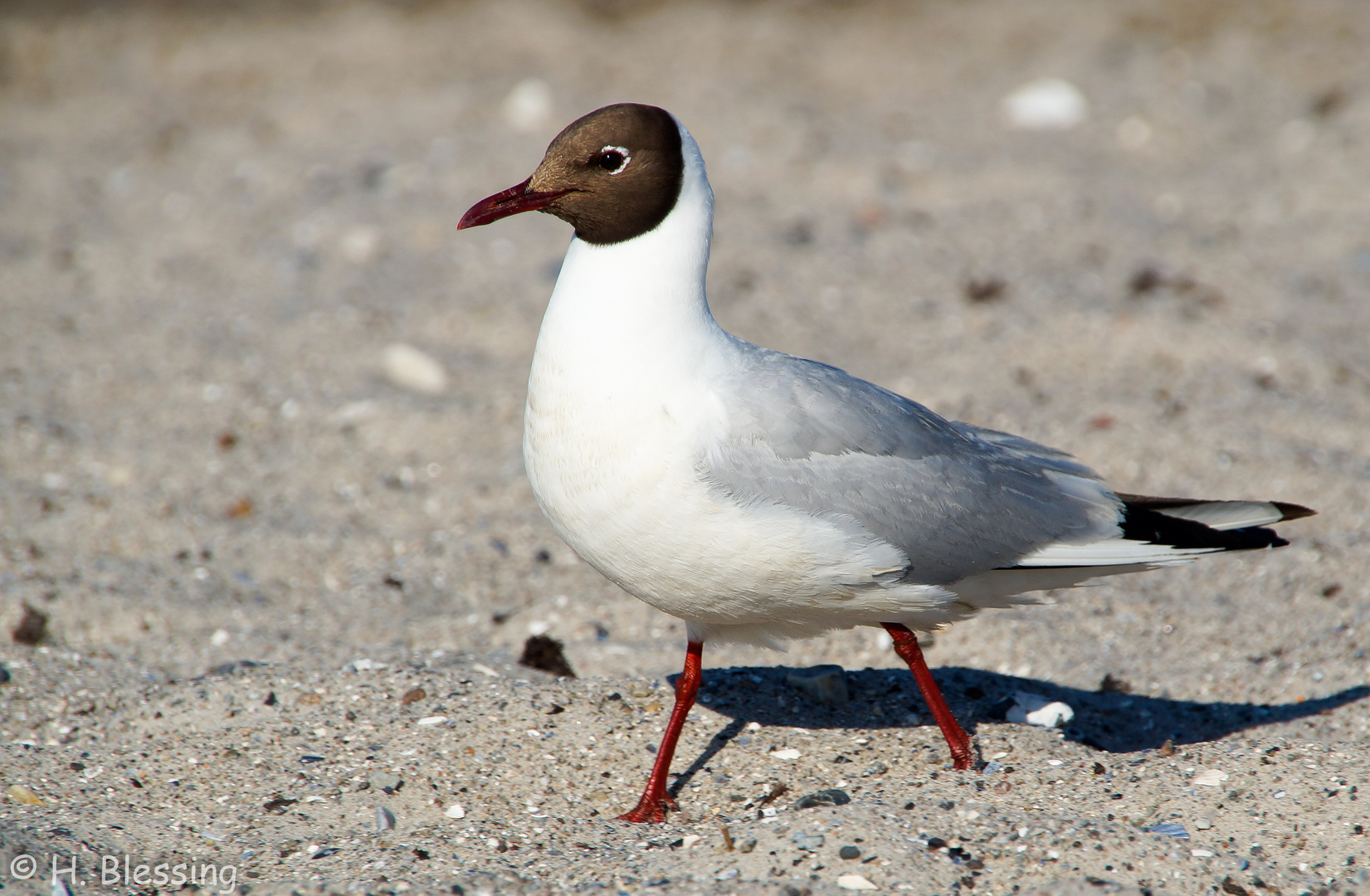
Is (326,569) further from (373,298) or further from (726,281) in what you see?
(726,281)

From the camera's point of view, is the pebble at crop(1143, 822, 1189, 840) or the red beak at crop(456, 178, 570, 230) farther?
the red beak at crop(456, 178, 570, 230)

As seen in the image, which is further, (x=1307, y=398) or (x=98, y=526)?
(x=1307, y=398)

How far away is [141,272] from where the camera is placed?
7.95 meters

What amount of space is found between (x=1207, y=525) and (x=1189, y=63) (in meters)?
8.21

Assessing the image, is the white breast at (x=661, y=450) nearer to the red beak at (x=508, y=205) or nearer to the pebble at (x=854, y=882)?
the red beak at (x=508, y=205)

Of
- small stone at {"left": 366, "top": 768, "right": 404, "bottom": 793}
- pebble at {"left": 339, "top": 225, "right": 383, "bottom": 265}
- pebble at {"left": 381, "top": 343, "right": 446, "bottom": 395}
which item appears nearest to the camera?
small stone at {"left": 366, "top": 768, "right": 404, "bottom": 793}

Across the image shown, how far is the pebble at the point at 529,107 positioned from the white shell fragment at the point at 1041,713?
6613 mm

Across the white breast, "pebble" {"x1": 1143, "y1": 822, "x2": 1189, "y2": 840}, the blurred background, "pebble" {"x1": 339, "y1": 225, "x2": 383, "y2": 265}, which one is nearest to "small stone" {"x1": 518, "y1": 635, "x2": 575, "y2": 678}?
the blurred background

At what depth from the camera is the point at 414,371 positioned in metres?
6.70

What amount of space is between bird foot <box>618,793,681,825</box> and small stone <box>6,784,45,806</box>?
1.55m

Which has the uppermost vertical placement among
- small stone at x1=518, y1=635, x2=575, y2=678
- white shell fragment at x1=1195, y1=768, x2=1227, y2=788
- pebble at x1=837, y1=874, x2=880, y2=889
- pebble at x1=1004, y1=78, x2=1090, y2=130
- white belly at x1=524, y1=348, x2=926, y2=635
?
pebble at x1=1004, y1=78, x2=1090, y2=130

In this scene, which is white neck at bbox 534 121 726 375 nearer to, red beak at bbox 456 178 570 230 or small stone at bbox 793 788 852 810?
red beak at bbox 456 178 570 230

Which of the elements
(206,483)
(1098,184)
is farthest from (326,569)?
(1098,184)

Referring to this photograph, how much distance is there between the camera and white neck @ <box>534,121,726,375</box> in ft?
10.8
